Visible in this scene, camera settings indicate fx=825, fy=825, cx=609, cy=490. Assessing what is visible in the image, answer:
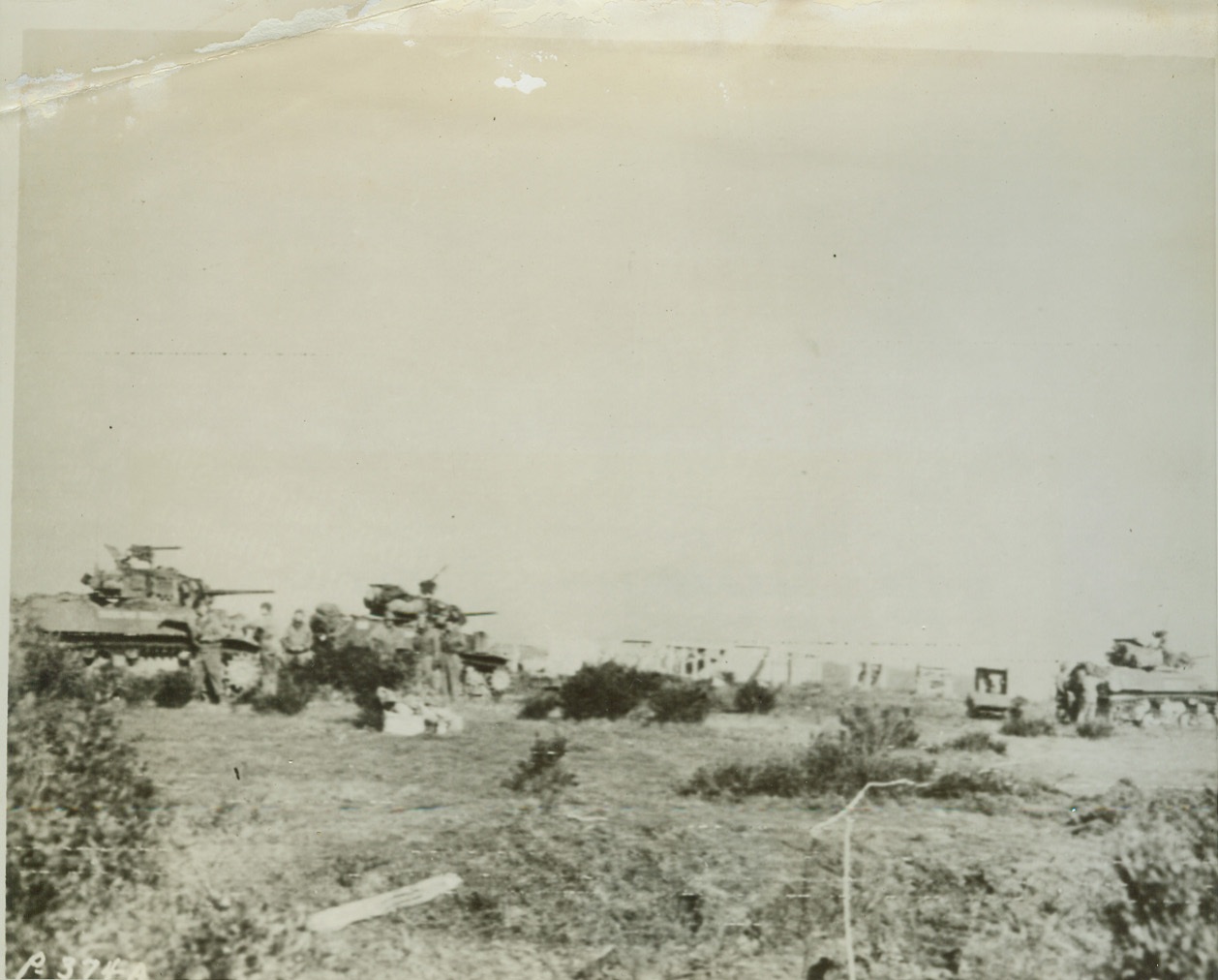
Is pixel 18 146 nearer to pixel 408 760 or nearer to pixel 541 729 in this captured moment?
pixel 408 760

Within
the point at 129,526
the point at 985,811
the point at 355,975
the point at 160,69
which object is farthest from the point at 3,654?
the point at 985,811

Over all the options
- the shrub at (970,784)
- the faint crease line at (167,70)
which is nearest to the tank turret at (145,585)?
the faint crease line at (167,70)

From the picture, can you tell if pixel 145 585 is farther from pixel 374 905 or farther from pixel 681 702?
pixel 681 702

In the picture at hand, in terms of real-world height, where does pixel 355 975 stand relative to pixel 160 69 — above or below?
below

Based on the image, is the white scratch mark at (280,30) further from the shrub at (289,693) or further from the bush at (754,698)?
the bush at (754,698)

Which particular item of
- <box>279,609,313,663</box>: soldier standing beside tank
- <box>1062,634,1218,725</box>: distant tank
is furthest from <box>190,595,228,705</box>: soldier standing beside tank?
<box>1062,634,1218,725</box>: distant tank

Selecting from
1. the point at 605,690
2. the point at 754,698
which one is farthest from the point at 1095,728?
the point at 605,690

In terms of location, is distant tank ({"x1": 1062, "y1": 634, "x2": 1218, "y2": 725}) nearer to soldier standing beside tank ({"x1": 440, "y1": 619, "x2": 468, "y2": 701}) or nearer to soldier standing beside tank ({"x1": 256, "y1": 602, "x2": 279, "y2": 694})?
soldier standing beside tank ({"x1": 440, "y1": 619, "x2": 468, "y2": 701})
